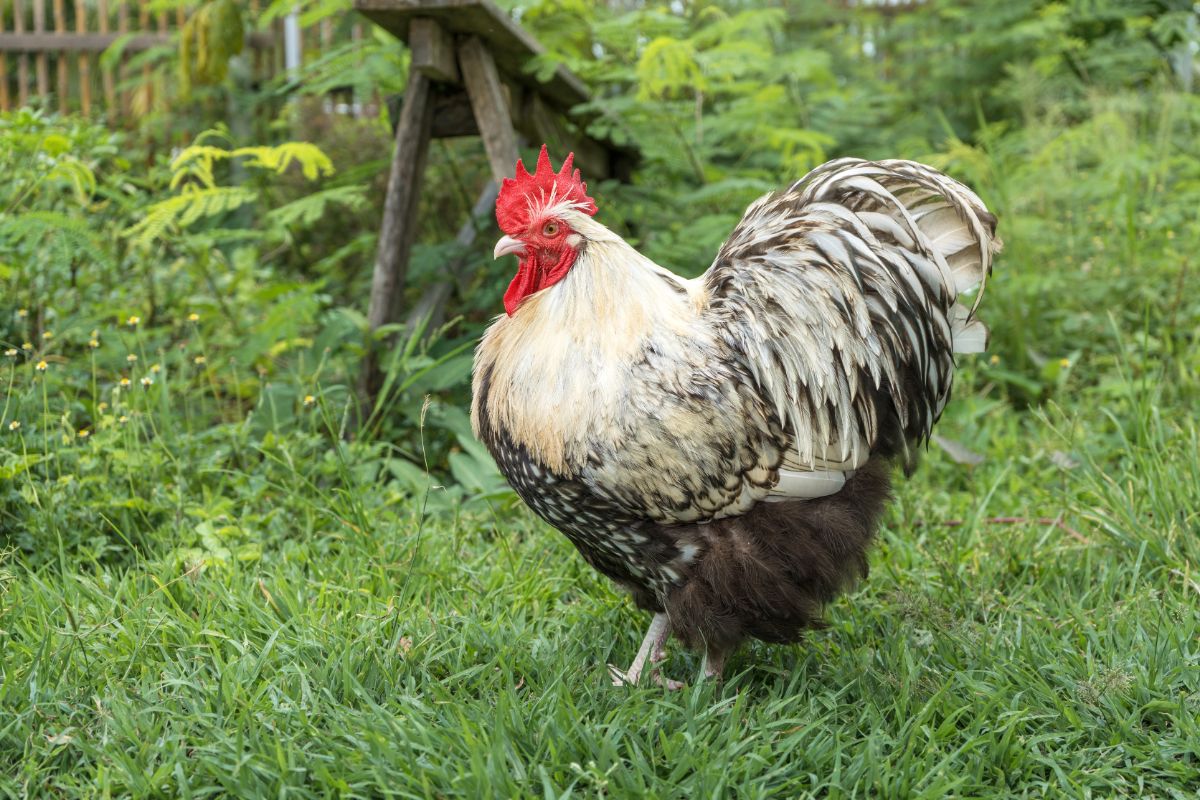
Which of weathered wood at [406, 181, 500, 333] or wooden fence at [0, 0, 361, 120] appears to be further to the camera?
wooden fence at [0, 0, 361, 120]

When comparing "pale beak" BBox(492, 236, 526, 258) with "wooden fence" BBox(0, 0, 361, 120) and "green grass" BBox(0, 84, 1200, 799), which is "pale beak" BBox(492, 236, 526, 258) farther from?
"wooden fence" BBox(0, 0, 361, 120)

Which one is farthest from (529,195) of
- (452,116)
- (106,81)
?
(106,81)

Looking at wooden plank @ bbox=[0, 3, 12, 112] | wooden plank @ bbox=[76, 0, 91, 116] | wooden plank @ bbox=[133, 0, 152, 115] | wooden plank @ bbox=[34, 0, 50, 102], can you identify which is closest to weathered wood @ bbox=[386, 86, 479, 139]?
wooden plank @ bbox=[133, 0, 152, 115]

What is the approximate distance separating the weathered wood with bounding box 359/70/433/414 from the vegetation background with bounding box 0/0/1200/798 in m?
0.14

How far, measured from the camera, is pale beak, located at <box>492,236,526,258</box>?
2842 millimetres

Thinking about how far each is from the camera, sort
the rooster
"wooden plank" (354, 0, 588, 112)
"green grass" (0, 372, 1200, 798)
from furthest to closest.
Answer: "wooden plank" (354, 0, 588, 112) → the rooster → "green grass" (0, 372, 1200, 798)

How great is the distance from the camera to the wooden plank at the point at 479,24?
14.1 ft

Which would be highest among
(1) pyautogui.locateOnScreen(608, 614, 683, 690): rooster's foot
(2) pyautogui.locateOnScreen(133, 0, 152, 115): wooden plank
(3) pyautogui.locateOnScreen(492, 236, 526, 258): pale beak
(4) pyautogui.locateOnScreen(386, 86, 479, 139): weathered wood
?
(2) pyautogui.locateOnScreen(133, 0, 152, 115): wooden plank

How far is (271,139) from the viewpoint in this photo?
8.79m

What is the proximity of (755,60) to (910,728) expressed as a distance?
14.1ft

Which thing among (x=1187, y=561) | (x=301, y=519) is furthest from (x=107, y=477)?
(x=1187, y=561)

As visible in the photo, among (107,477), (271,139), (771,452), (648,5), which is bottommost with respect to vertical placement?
(107,477)

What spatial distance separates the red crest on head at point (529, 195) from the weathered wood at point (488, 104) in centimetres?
175

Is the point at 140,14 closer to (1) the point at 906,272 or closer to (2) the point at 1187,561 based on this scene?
(1) the point at 906,272
